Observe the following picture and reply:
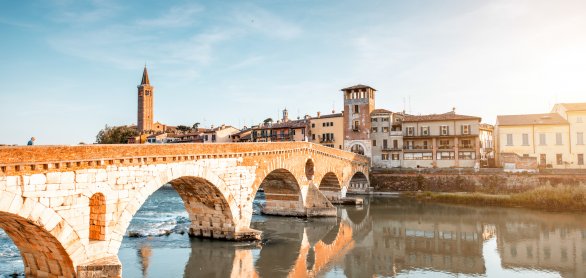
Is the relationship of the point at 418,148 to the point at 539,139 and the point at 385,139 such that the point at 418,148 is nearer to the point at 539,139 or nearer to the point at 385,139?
the point at 385,139

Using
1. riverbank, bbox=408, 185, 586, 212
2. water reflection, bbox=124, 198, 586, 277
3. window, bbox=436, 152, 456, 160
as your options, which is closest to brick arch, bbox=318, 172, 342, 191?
water reflection, bbox=124, 198, 586, 277

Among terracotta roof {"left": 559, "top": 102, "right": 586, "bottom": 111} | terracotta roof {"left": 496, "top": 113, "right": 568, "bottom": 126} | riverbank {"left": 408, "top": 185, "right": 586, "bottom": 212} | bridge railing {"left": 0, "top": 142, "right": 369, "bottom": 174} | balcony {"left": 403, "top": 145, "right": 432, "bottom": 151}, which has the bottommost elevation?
riverbank {"left": 408, "top": 185, "right": 586, "bottom": 212}

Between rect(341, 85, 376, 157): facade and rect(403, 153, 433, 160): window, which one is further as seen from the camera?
rect(341, 85, 376, 157): facade

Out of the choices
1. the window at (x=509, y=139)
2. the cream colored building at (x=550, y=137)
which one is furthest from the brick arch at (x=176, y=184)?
the window at (x=509, y=139)

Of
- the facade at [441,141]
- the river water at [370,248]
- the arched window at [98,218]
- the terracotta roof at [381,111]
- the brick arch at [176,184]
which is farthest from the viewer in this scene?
the terracotta roof at [381,111]

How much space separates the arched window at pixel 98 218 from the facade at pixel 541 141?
38.5 meters

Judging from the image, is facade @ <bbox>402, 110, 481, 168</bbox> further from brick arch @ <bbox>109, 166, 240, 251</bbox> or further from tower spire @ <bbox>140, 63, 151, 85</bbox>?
tower spire @ <bbox>140, 63, 151, 85</bbox>

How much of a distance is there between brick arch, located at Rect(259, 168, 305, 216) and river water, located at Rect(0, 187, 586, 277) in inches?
53.1

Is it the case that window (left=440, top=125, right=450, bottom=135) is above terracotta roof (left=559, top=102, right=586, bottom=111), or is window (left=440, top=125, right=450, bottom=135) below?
below

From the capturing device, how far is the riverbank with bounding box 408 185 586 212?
3167 centimetres

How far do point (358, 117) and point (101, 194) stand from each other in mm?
38989

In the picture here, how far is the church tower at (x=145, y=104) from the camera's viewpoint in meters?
98.1

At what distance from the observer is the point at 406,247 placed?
22594 mm

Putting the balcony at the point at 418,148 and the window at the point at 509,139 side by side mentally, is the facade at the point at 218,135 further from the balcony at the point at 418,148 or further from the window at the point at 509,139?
the window at the point at 509,139
